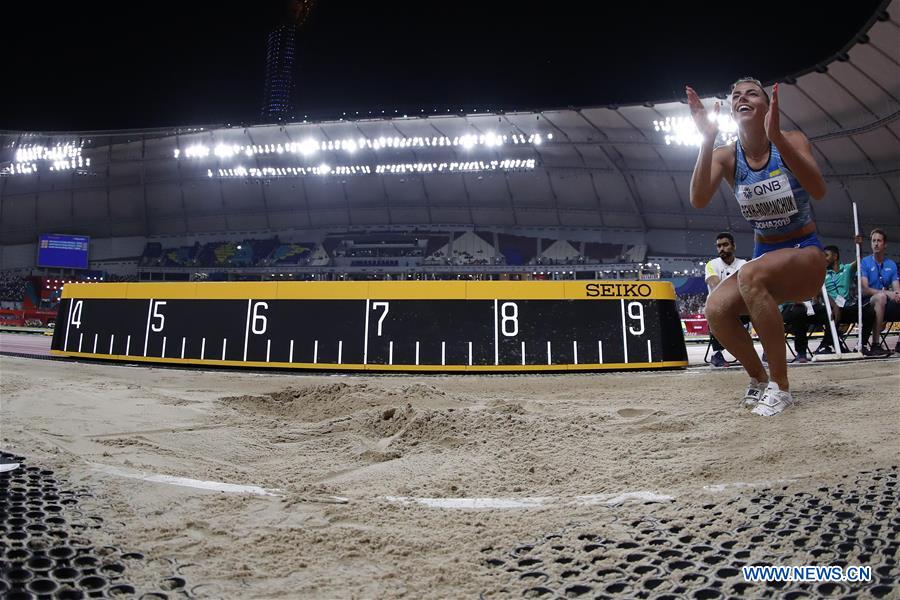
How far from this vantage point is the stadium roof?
2477 cm

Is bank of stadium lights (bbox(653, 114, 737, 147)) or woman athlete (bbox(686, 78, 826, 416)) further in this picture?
bank of stadium lights (bbox(653, 114, 737, 147))

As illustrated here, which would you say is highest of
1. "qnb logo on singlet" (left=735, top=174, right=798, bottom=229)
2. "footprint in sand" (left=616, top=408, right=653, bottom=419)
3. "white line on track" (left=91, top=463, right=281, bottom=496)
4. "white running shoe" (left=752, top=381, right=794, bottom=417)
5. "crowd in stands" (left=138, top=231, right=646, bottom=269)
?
"crowd in stands" (left=138, top=231, right=646, bottom=269)

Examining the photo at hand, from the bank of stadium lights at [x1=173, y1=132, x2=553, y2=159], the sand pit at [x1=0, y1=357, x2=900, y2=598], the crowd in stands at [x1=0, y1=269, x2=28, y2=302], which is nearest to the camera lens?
the sand pit at [x1=0, y1=357, x2=900, y2=598]

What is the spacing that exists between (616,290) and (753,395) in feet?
11.7

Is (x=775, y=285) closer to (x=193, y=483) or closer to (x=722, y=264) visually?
(x=193, y=483)

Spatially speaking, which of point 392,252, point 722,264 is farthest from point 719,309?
point 392,252

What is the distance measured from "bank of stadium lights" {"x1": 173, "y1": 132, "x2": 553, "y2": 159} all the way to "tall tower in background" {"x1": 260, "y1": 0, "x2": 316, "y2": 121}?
7.33 feet

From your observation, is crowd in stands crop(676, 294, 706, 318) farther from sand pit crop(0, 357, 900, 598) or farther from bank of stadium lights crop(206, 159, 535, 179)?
sand pit crop(0, 357, 900, 598)

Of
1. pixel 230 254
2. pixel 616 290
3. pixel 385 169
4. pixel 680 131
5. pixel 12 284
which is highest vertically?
pixel 385 169

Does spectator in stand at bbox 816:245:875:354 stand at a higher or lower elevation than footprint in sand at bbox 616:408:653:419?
higher

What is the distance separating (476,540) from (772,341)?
8.55 ft

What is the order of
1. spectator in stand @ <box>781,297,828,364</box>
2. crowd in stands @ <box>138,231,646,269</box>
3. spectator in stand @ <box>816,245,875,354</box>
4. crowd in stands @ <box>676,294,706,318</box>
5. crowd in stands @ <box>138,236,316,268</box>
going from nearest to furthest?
spectator in stand @ <box>781,297,828,364</box>
spectator in stand @ <box>816,245,875,354</box>
crowd in stands @ <box>676,294,706,318</box>
crowd in stands @ <box>138,231,646,269</box>
crowd in stands @ <box>138,236,316,268</box>

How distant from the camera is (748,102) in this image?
3346 mm

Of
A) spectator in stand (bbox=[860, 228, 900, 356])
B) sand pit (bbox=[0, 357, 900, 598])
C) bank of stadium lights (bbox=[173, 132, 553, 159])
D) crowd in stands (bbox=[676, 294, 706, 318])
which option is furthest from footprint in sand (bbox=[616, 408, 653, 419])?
bank of stadium lights (bbox=[173, 132, 553, 159])
